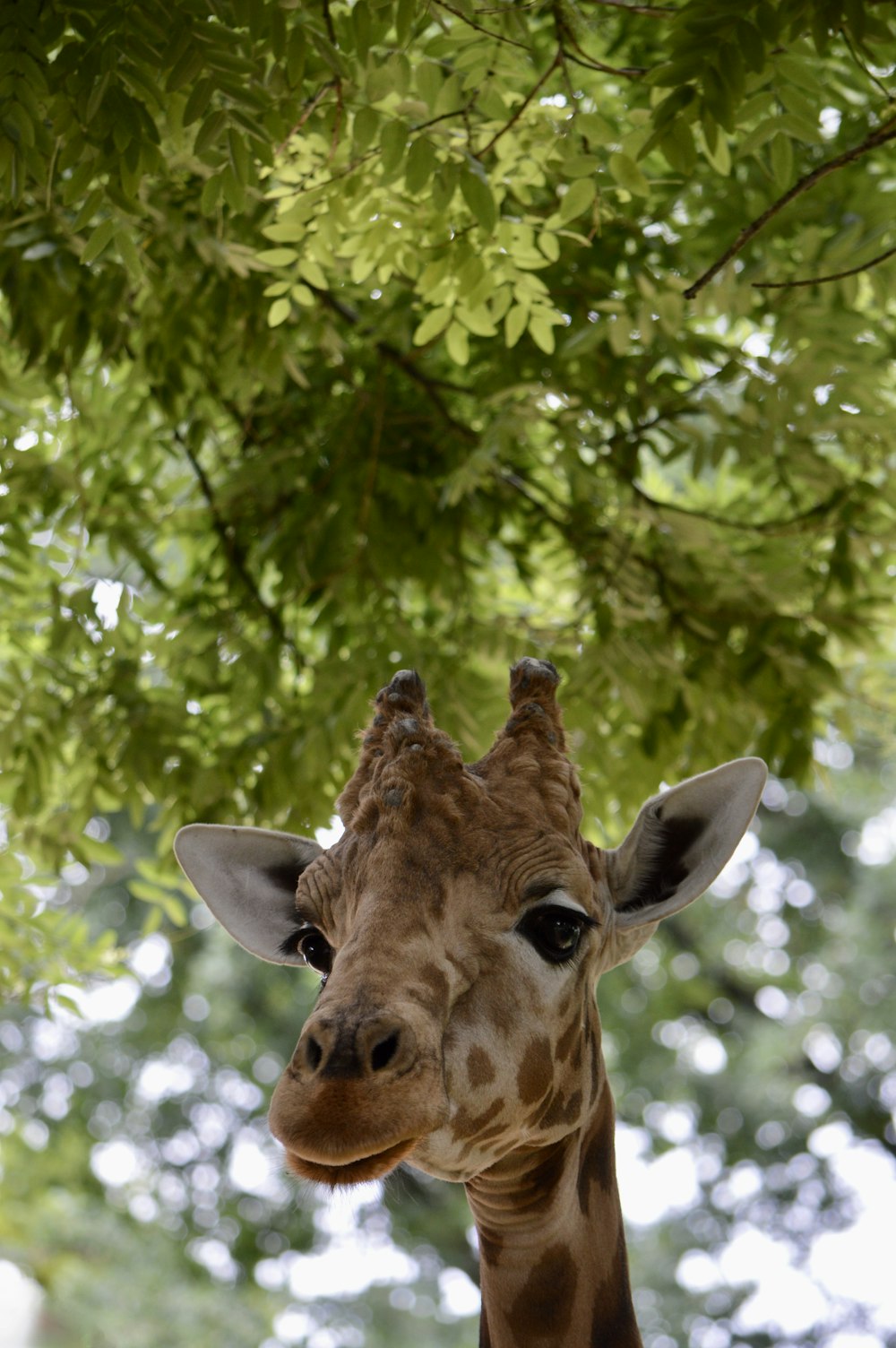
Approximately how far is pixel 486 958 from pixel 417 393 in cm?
326

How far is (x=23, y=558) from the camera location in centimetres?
467

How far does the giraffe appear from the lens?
5.85 ft

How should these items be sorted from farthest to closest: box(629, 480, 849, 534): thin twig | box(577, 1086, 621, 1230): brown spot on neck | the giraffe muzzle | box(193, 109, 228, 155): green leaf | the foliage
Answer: the foliage
box(629, 480, 849, 534): thin twig
box(193, 109, 228, 155): green leaf
box(577, 1086, 621, 1230): brown spot on neck
the giraffe muzzle

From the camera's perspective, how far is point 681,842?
254 centimetres

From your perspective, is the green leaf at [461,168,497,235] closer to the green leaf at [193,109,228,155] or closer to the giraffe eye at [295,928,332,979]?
the green leaf at [193,109,228,155]

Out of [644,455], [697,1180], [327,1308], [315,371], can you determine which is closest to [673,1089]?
[697,1180]

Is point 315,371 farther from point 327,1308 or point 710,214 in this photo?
point 327,1308

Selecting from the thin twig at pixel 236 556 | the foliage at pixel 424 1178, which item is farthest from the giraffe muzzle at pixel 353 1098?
the foliage at pixel 424 1178

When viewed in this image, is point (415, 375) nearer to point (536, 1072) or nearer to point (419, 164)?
point (419, 164)

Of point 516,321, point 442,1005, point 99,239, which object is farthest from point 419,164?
point 442,1005

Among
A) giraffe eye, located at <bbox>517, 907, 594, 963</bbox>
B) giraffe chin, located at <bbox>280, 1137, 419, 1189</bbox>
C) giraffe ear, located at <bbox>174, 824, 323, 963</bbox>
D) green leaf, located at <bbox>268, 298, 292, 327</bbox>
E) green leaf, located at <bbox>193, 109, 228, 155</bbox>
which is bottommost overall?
giraffe ear, located at <bbox>174, 824, 323, 963</bbox>

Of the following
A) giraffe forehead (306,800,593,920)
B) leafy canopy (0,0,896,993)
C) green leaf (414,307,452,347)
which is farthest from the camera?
green leaf (414,307,452,347)

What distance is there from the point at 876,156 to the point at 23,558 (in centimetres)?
320

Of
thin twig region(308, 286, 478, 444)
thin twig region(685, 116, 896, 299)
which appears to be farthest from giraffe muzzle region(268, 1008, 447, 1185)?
thin twig region(308, 286, 478, 444)
